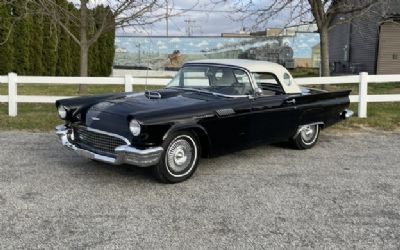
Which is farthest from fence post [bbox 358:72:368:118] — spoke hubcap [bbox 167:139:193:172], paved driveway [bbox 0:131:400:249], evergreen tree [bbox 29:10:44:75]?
evergreen tree [bbox 29:10:44:75]

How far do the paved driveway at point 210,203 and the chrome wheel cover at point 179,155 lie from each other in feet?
0.77

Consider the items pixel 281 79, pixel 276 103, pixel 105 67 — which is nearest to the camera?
pixel 276 103

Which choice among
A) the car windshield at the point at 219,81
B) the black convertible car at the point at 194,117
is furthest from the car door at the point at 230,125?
the car windshield at the point at 219,81

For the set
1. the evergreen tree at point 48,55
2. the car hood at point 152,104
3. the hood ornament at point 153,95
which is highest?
the evergreen tree at point 48,55

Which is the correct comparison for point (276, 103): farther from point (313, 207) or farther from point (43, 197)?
point (43, 197)

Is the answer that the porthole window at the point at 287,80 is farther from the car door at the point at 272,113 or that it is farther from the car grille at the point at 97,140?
the car grille at the point at 97,140

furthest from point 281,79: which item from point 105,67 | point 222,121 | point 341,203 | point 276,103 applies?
point 105,67

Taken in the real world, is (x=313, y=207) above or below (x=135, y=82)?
below

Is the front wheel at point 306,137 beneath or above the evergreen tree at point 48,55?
beneath

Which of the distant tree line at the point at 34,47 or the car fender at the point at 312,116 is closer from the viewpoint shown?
the car fender at the point at 312,116

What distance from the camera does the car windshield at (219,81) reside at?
6258 mm

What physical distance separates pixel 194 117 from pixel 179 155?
489 mm

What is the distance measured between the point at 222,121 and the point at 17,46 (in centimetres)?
2017

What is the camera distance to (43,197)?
4.86 metres
